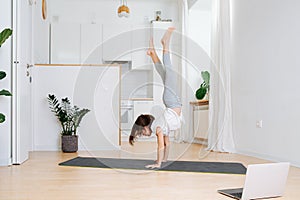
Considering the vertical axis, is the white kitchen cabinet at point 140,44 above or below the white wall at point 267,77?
above

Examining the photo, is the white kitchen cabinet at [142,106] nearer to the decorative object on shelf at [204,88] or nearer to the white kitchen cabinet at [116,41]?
the decorative object on shelf at [204,88]

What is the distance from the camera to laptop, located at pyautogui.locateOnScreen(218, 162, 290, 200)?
2.21 meters

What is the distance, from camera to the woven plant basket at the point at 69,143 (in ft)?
16.7

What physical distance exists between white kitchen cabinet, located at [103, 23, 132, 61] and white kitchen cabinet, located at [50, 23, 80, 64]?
21.5 inches

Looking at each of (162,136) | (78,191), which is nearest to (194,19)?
(162,136)

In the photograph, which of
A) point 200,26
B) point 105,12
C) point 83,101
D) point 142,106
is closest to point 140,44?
point 105,12

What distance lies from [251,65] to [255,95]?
1.23 feet

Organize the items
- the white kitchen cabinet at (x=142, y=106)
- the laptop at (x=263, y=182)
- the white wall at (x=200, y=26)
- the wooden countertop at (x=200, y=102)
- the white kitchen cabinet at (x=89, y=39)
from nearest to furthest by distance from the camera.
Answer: the laptop at (x=263, y=182)
the wooden countertop at (x=200, y=102)
the white kitchen cabinet at (x=142, y=106)
the white wall at (x=200, y=26)
the white kitchen cabinet at (x=89, y=39)

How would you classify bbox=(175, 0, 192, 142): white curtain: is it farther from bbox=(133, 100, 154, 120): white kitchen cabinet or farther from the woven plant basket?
the woven plant basket

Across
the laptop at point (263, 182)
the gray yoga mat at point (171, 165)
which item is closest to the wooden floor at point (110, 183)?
the laptop at point (263, 182)

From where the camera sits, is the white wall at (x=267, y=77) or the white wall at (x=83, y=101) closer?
the white wall at (x=267, y=77)

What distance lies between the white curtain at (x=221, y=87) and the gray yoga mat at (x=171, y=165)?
1.27 meters

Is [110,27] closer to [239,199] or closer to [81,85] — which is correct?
[81,85]

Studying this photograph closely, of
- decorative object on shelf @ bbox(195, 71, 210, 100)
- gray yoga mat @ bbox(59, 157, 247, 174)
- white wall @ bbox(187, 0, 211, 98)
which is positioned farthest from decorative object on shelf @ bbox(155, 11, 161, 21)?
gray yoga mat @ bbox(59, 157, 247, 174)
